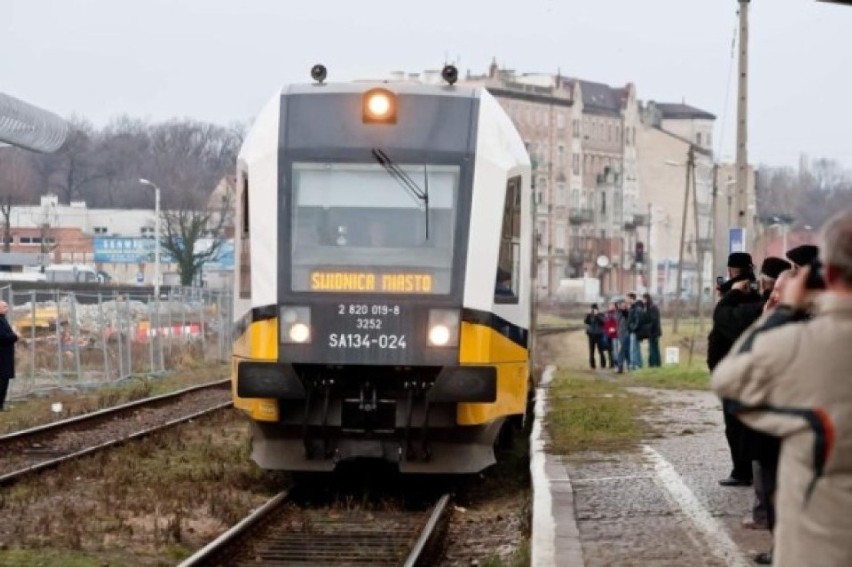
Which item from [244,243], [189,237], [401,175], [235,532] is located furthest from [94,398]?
[189,237]

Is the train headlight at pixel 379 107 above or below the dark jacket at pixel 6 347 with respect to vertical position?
above

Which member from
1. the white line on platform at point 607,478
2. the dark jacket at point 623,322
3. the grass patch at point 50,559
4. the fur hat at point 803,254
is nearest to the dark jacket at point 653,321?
the dark jacket at point 623,322

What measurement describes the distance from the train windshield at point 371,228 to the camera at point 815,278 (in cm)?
790

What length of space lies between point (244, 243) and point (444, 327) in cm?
194

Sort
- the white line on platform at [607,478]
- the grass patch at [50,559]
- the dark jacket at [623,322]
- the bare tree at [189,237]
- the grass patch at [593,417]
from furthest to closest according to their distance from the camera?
1. the bare tree at [189,237]
2. the dark jacket at [623,322]
3. the grass patch at [593,417]
4. the white line on platform at [607,478]
5. the grass patch at [50,559]

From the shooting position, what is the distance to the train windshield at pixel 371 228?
1342 cm

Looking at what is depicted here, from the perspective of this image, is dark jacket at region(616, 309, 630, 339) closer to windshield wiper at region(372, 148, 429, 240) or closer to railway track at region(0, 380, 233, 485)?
railway track at region(0, 380, 233, 485)

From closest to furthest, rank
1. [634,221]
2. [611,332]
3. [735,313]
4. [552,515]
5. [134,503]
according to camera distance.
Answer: [735,313] → [552,515] → [134,503] → [611,332] → [634,221]

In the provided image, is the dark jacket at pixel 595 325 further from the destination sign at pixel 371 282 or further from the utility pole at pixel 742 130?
the destination sign at pixel 371 282

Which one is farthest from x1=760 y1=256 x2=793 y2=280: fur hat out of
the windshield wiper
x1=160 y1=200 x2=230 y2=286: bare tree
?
x1=160 y1=200 x2=230 y2=286: bare tree

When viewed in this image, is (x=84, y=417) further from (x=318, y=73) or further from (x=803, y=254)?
(x=803, y=254)

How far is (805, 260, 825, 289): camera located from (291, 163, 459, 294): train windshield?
25.9 ft

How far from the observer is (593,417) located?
2039 cm

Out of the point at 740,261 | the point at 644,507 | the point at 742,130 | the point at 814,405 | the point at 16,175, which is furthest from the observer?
the point at 16,175
